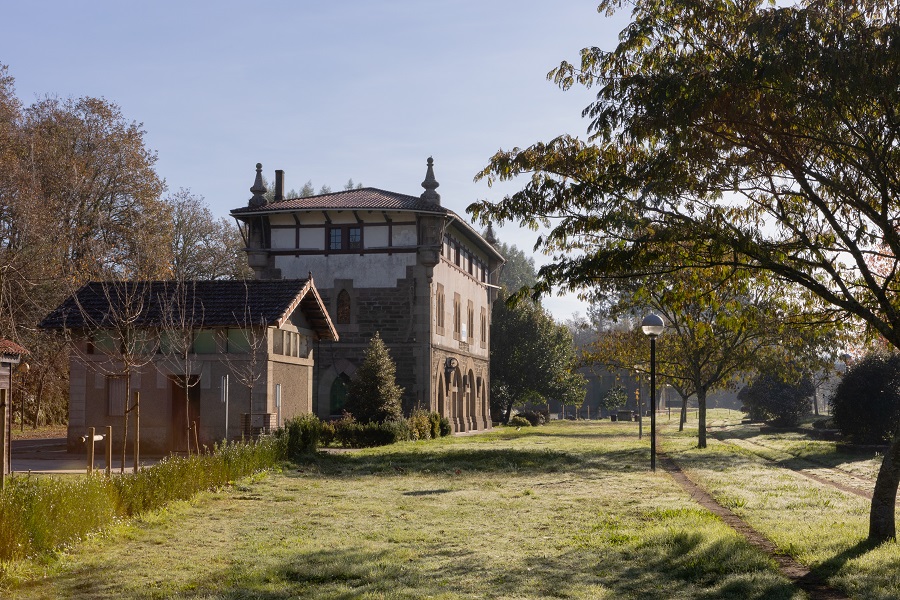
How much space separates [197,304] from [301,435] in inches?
213

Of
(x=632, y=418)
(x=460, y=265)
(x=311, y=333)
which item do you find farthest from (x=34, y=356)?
(x=632, y=418)

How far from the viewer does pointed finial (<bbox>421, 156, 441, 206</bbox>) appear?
1523 inches

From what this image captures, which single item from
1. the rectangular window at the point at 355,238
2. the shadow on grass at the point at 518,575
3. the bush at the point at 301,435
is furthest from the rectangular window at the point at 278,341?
the shadow on grass at the point at 518,575

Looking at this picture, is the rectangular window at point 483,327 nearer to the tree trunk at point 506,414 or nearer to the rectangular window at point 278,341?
the tree trunk at point 506,414

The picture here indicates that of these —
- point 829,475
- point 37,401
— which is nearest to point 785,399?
point 829,475

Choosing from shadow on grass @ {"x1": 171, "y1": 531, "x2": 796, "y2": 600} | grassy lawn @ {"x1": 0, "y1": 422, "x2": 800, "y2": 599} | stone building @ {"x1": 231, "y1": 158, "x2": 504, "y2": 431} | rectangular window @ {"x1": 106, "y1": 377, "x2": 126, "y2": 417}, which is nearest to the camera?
shadow on grass @ {"x1": 171, "y1": 531, "x2": 796, "y2": 600}

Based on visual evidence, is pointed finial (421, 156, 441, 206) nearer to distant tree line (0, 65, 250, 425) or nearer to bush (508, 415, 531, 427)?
distant tree line (0, 65, 250, 425)

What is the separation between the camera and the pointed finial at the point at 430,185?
38.7 metres

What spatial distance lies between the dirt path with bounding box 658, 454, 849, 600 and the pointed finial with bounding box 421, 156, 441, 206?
21407 mm

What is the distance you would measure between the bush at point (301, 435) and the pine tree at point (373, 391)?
7.32 meters

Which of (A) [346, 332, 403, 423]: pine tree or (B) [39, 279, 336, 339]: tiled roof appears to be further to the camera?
(A) [346, 332, 403, 423]: pine tree

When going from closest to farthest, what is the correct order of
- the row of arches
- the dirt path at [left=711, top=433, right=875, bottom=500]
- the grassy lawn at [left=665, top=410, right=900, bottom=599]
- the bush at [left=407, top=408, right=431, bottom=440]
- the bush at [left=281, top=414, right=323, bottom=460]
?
the grassy lawn at [left=665, top=410, right=900, bottom=599] < the dirt path at [left=711, top=433, right=875, bottom=500] < the bush at [left=281, top=414, right=323, bottom=460] < the bush at [left=407, top=408, right=431, bottom=440] < the row of arches

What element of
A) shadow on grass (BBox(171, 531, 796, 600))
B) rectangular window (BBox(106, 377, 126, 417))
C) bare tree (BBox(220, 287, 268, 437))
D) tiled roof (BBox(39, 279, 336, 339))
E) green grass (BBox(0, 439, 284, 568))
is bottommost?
shadow on grass (BBox(171, 531, 796, 600))

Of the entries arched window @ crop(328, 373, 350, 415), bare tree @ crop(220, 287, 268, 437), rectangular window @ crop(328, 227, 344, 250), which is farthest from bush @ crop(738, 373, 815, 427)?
bare tree @ crop(220, 287, 268, 437)
